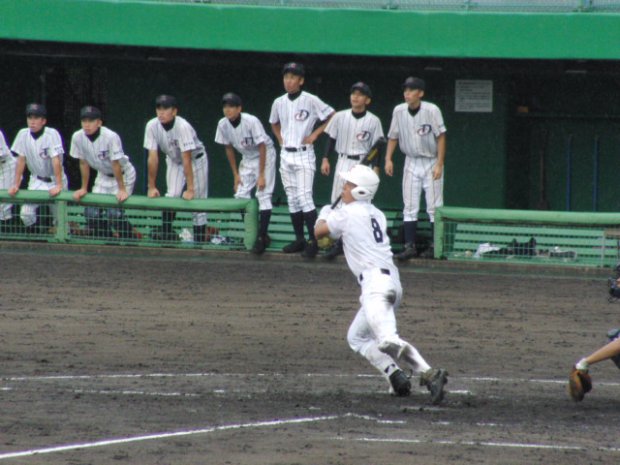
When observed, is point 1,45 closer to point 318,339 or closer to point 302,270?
point 302,270

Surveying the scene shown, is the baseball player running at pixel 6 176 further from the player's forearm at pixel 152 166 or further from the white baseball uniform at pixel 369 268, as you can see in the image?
the white baseball uniform at pixel 369 268

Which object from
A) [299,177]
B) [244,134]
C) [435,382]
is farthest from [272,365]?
[244,134]

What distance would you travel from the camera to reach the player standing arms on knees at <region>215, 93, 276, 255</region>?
14695 millimetres

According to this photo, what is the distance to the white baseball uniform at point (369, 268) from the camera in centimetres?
844

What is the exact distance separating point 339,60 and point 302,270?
333 cm

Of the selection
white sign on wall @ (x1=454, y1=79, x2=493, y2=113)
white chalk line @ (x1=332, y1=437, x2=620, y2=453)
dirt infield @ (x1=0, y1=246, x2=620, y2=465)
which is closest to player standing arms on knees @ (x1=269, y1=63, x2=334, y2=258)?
dirt infield @ (x1=0, y1=246, x2=620, y2=465)

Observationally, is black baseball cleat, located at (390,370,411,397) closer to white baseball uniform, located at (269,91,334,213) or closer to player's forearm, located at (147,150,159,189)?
white baseball uniform, located at (269,91,334,213)

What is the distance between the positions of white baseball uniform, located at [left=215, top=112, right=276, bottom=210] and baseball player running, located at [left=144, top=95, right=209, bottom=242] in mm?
366

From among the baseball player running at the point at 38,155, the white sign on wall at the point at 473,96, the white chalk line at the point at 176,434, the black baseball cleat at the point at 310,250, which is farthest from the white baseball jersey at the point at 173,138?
the white chalk line at the point at 176,434

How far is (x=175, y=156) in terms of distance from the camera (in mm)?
15031

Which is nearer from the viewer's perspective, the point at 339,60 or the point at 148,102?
the point at 339,60

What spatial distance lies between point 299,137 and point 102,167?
2.40 m

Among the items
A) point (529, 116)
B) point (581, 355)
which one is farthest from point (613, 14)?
point (581, 355)

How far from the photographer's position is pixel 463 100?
54.4 feet
